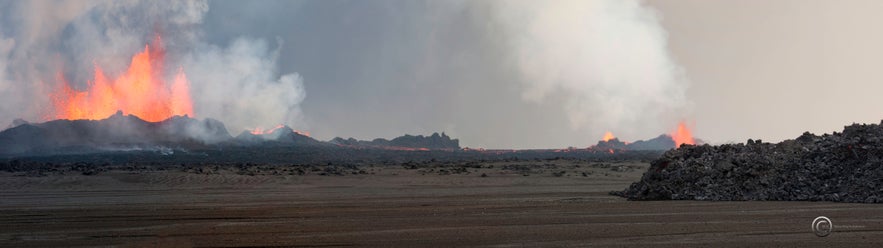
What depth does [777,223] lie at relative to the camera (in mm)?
19141

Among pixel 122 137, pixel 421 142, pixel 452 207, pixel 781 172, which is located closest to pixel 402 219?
pixel 452 207

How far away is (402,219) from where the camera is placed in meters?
21.7

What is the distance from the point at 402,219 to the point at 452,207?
4.51 metres

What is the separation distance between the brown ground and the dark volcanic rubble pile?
1.68m

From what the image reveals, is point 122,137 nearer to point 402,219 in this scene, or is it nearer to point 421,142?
point 421,142

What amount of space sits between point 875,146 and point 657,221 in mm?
13771

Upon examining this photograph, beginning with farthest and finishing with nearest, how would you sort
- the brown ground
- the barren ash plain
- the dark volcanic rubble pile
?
the dark volcanic rubble pile, the barren ash plain, the brown ground

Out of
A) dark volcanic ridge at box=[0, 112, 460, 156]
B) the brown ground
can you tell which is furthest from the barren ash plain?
dark volcanic ridge at box=[0, 112, 460, 156]

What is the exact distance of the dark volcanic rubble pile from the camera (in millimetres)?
27188

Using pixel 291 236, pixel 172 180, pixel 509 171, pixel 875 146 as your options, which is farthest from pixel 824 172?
pixel 172 180

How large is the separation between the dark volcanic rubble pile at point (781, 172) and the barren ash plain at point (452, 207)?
75 millimetres

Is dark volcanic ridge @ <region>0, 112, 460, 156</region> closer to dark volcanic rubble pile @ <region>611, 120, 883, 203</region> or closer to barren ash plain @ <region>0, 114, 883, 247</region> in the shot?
barren ash plain @ <region>0, 114, 883, 247</region>

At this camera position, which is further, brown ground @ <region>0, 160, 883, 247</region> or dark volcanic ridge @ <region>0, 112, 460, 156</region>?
dark volcanic ridge @ <region>0, 112, 460, 156</region>

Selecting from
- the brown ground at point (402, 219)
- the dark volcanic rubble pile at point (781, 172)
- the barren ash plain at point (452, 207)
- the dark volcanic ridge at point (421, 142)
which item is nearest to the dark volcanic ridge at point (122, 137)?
the dark volcanic ridge at point (421, 142)
